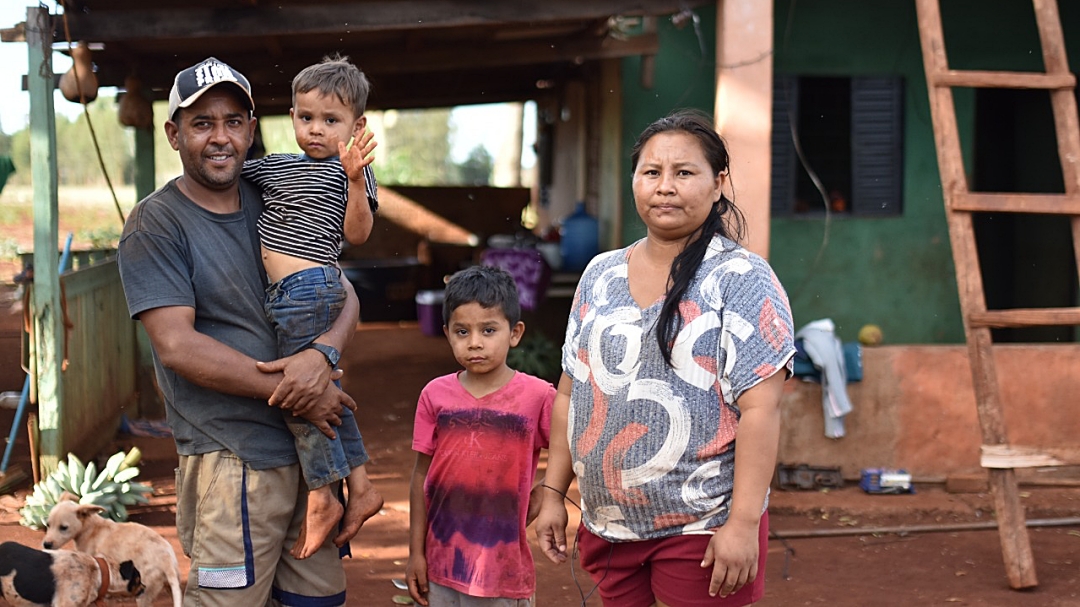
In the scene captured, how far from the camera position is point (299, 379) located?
2.64 metres

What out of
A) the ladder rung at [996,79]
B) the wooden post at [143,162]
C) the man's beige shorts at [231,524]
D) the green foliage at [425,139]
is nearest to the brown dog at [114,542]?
the man's beige shorts at [231,524]

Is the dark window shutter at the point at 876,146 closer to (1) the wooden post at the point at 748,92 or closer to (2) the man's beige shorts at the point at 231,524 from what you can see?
(1) the wooden post at the point at 748,92

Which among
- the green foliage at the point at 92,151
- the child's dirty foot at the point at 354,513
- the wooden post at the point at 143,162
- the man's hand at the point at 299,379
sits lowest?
the child's dirty foot at the point at 354,513

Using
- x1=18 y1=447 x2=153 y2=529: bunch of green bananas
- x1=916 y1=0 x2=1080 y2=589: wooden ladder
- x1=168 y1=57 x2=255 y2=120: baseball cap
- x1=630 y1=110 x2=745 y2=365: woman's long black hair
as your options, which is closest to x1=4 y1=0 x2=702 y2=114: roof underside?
x1=916 y1=0 x2=1080 y2=589: wooden ladder

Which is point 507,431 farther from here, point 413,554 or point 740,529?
point 740,529

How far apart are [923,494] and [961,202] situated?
2519 mm

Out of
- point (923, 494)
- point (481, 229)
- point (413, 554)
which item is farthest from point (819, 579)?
point (481, 229)

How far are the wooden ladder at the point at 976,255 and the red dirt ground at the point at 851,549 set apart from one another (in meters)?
0.40

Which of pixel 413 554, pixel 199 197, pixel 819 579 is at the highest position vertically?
pixel 199 197

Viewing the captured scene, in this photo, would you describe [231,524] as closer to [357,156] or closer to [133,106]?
[357,156]

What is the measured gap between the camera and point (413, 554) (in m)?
3.08

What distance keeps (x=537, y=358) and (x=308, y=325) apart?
7064mm

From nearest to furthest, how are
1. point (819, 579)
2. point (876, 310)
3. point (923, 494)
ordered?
point (819, 579) → point (923, 494) → point (876, 310)

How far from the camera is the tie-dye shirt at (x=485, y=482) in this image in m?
2.98
